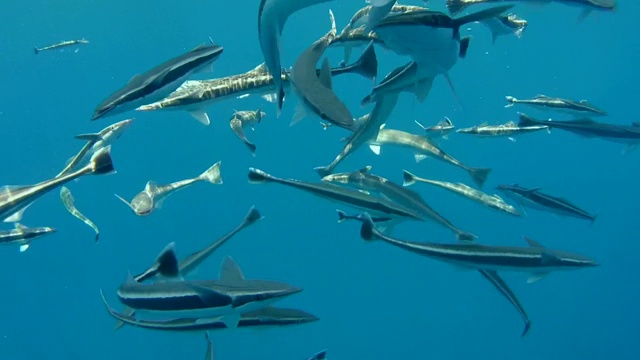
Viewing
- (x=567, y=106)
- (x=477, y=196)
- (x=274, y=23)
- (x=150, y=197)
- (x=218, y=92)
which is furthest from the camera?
(x=567, y=106)

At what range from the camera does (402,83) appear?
3.18 m

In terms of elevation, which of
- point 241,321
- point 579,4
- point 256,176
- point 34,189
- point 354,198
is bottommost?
point 241,321

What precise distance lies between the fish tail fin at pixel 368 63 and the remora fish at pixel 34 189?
5.58 feet

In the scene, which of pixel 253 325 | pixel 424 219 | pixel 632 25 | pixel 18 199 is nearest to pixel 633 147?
pixel 424 219

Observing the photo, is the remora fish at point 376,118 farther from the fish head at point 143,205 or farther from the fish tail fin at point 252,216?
the fish head at point 143,205

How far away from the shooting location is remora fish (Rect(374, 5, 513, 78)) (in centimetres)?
262

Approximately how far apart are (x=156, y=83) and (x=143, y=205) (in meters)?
2.17

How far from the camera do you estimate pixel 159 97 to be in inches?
122

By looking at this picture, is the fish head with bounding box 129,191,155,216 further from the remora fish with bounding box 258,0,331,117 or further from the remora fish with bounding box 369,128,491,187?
the remora fish with bounding box 258,0,331,117

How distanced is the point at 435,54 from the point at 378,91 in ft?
1.55

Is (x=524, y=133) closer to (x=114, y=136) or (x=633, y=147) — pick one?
(x=633, y=147)

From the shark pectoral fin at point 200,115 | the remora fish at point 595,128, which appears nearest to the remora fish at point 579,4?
the remora fish at point 595,128

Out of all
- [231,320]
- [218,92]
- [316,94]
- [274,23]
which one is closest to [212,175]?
[218,92]

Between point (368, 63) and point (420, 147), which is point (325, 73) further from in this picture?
point (420, 147)
